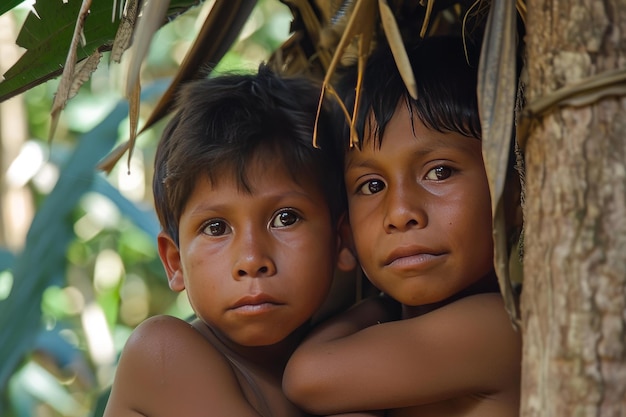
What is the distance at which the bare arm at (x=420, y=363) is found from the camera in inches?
45.9

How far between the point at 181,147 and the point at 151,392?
0.34 metres

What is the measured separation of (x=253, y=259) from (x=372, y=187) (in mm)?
180

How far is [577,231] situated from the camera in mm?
793

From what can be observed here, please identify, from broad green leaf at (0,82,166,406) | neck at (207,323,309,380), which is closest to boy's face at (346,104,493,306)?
neck at (207,323,309,380)

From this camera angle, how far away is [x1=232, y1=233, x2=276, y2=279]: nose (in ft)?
4.12

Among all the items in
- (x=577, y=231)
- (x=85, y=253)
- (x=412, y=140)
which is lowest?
(x=85, y=253)

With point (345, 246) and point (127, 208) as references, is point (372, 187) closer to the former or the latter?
point (345, 246)

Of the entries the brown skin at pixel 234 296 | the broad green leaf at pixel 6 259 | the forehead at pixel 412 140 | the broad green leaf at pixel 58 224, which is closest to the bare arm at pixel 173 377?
the brown skin at pixel 234 296

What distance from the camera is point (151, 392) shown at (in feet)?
4.11

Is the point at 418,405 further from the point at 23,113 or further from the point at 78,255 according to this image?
the point at 23,113

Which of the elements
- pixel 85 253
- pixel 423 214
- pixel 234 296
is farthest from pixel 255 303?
pixel 85 253

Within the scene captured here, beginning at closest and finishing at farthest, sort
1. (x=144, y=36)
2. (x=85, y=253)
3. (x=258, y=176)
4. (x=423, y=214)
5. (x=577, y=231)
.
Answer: (x=577, y=231)
(x=144, y=36)
(x=423, y=214)
(x=258, y=176)
(x=85, y=253)

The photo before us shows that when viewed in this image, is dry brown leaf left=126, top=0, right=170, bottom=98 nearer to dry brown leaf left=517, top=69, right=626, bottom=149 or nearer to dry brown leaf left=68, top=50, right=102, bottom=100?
dry brown leaf left=68, top=50, right=102, bottom=100

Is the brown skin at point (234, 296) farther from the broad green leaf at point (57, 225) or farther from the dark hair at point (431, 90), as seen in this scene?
the broad green leaf at point (57, 225)
